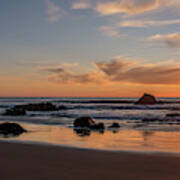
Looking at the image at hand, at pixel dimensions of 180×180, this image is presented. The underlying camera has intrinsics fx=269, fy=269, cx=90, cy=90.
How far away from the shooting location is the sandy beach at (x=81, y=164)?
23.1 feet

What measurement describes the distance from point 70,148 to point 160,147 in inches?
147

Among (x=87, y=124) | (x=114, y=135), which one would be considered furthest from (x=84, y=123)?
(x=114, y=135)

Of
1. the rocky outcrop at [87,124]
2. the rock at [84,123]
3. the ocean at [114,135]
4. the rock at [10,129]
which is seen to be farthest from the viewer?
the rock at [84,123]

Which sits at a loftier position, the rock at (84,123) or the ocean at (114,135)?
the rock at (84,123)

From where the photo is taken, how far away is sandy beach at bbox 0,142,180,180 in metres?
7.05

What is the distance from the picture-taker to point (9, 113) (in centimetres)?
3672

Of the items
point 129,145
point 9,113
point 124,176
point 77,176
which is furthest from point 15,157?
point 9,113

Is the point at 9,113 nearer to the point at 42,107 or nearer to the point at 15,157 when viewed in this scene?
the point at 42,107

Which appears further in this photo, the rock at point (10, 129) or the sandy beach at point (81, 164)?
the rock at point (10, 129)

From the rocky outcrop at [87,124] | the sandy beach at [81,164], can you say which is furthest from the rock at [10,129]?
the sandy beach at [81,164]

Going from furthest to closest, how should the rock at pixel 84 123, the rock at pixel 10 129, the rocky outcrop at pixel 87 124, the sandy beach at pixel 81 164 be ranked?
the rock at pixel 84 123 < the rocky outcrop at pixel 87 124 < the rock at pixel 10 129 < the sandy beach at pixel 81 164

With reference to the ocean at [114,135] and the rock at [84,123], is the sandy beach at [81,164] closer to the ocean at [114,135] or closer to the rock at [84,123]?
the ocean at [114,135]

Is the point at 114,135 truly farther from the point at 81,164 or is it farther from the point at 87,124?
the point at 81,164

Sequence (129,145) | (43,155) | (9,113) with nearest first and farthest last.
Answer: (43,155) < (129,145) < (9,113)
